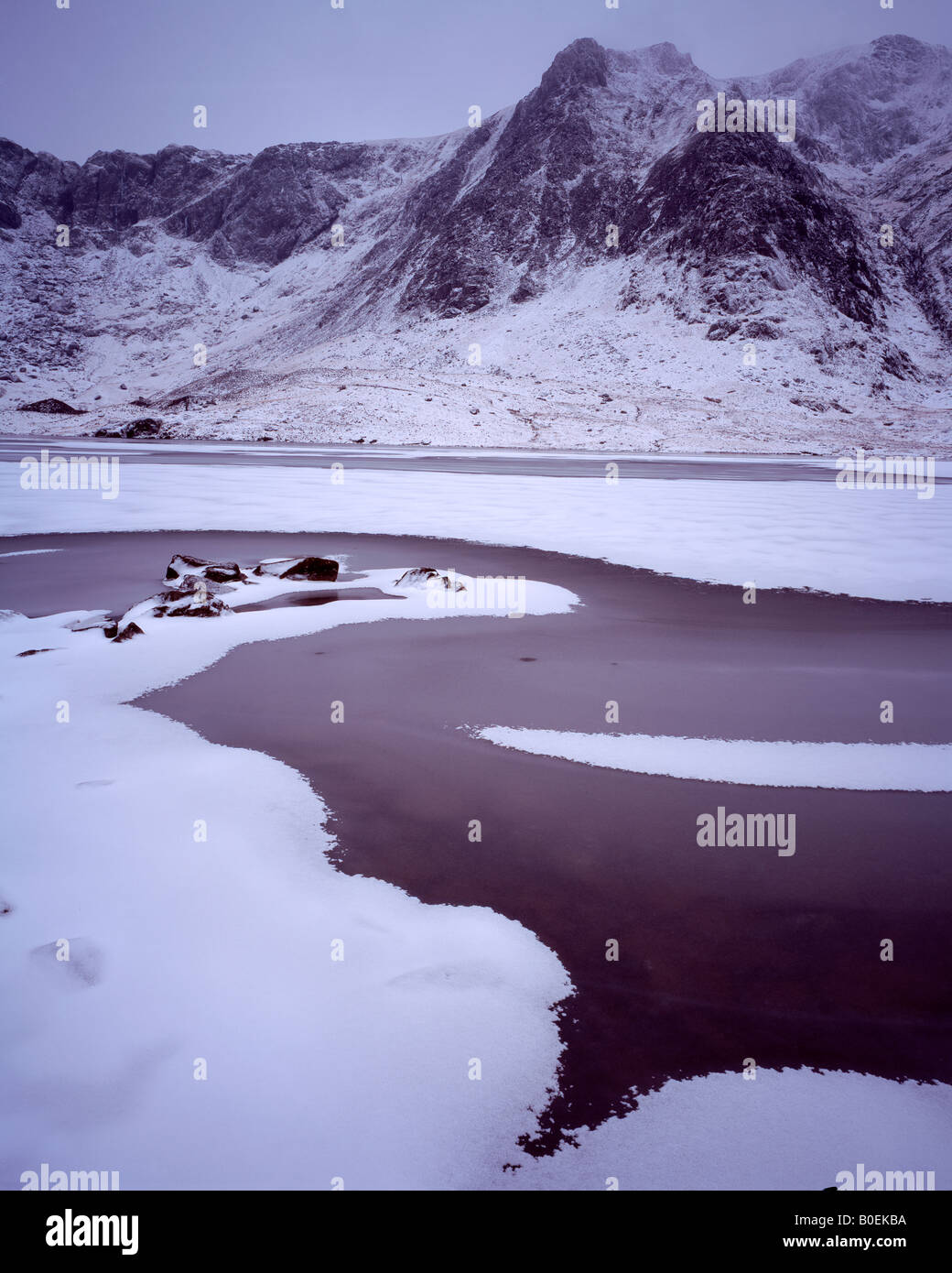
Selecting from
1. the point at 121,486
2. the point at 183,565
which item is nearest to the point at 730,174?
the point at 121,486

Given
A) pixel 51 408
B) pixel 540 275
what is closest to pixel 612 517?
pixel 51 408

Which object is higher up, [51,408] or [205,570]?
[51,408]

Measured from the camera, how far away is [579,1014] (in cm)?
236

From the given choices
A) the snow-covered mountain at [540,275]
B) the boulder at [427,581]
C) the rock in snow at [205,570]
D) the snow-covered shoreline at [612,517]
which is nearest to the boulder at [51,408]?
the snow-covered mountain at [540,275]

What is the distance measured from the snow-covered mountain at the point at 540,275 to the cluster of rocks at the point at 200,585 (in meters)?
30.9

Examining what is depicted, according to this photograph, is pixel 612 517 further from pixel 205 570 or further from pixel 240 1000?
pixel 240 1000

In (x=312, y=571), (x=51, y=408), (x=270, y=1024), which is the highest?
(x=51, y=408)

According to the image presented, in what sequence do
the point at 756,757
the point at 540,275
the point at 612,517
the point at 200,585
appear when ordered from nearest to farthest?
1. the point at 756,757
2. the point at 200,585
3. the point at 612,517
4. the point at 540,275

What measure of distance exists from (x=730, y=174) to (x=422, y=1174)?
7934 centimetres

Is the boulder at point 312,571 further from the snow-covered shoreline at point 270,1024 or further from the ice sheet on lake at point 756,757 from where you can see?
the ice sheet on lake at point 756,757

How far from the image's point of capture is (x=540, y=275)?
73.0m

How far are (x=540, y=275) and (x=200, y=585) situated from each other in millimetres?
73970

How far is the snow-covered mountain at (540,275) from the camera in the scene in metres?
46.1

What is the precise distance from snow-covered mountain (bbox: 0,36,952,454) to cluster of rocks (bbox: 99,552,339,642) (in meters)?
30.9
